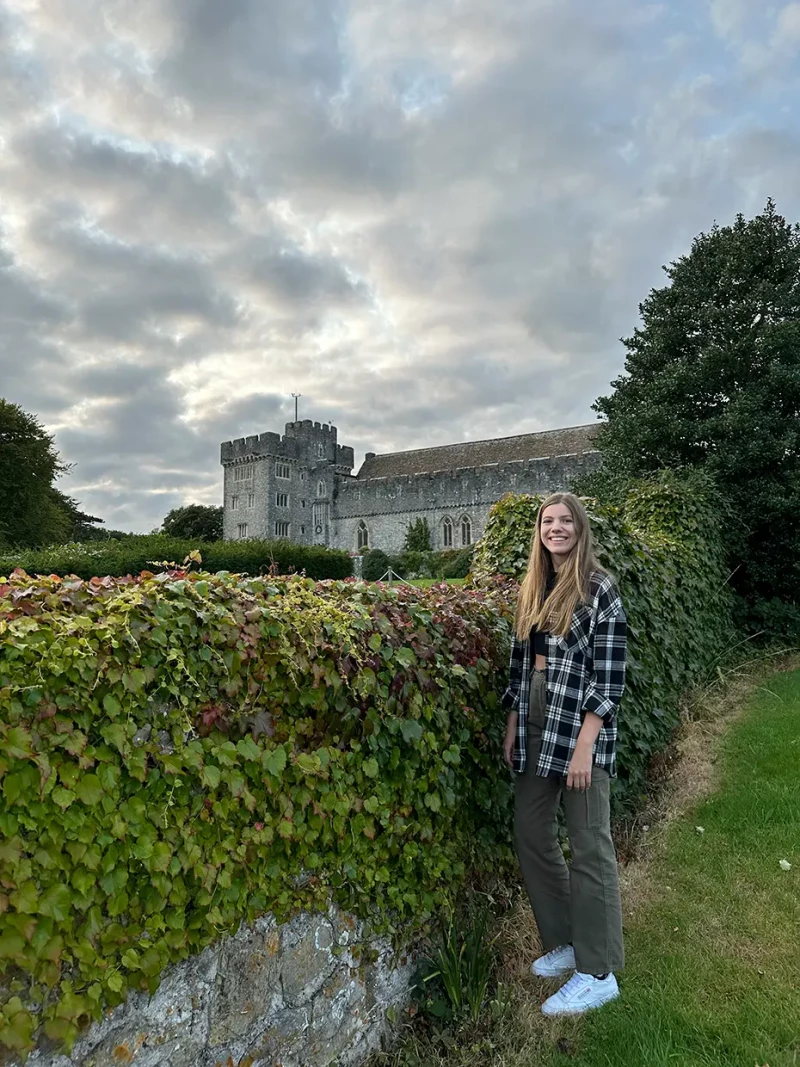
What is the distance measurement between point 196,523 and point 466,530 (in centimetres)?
3068

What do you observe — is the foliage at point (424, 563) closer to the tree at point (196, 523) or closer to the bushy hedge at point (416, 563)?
the bushy hedge at point (416, 563)

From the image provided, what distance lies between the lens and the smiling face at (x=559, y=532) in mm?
3303

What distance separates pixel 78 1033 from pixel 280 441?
199 feet

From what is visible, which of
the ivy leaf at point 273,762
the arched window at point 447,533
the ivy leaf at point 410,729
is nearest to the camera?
the ivy leaf at point 273,762

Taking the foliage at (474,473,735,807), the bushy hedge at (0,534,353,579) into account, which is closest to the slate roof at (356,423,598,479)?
the bushy hedge at (0,534,353,579)

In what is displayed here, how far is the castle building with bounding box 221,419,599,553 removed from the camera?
49875 millimetres

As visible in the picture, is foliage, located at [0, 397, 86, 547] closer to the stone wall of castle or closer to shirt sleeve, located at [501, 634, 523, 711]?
the stone wall of castle

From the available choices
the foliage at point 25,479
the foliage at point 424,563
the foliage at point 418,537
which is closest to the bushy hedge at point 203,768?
the foliage at point 25,479

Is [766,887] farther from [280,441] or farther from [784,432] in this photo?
[280,441]

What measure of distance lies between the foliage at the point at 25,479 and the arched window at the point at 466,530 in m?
26.2

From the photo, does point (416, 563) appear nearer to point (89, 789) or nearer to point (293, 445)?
point (293, 445)

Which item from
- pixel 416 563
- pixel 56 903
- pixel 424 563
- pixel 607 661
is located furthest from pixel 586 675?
pixel 424 563

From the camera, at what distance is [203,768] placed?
2314 millimetres

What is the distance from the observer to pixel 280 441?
6119 cm
